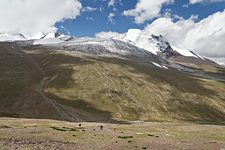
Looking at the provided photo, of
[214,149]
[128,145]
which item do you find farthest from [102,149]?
[214,149]

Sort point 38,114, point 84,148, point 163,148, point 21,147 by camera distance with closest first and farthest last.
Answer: point 21,147
point 84,148
point 163,148
point 38,114

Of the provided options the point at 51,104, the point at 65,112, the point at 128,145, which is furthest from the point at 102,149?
the point at 51,104

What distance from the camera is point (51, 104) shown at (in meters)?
191

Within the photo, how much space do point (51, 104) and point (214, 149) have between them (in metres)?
143

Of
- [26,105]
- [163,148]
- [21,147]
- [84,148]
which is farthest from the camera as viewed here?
[26,105]

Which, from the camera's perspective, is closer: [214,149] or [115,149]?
[115,149]

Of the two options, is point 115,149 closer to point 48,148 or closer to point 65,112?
point 48,148

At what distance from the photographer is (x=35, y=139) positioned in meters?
53.7

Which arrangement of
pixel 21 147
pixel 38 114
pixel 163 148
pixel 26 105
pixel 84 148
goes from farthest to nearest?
1. pixel 26 105
2. pixel 38 114
3. pixel 163 148
4. pixel 84 148
5. pixel 21 147

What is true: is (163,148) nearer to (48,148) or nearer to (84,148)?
(84,148)

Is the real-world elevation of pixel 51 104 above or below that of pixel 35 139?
above

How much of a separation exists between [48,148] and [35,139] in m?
9.95

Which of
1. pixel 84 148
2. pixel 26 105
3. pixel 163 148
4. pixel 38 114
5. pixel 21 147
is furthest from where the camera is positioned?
pixel 26 105

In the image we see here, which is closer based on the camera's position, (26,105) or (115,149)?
(115,149)
